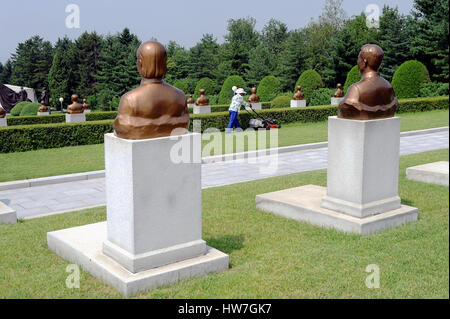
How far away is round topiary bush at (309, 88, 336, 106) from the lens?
99.2 feet

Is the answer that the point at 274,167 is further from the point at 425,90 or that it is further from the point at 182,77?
the point at 182,77

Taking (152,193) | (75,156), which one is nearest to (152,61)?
(152,193)

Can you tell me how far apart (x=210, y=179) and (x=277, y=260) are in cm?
533

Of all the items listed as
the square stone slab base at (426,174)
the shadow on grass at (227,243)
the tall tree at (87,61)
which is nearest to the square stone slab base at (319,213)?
the shadow on grass at (227,243)

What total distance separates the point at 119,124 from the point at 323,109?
1657 cm

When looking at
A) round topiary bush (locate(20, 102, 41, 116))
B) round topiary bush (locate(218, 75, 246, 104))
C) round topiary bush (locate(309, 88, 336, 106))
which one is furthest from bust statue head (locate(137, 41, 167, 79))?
round topiary bush (locate(218, 75, 246, 104))

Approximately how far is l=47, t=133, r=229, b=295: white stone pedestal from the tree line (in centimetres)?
2858

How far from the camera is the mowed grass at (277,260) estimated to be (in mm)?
4141

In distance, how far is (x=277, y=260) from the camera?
487cm

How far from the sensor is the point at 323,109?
20094 mm

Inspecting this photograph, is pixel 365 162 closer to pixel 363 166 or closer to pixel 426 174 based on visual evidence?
pixel 363 166

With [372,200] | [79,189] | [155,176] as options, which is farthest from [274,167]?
[155,176]

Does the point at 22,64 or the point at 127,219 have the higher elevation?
the point at 22,64

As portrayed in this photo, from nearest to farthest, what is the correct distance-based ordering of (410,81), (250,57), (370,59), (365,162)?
(365,162)
(370,59)
(410,81)
(250,57)
